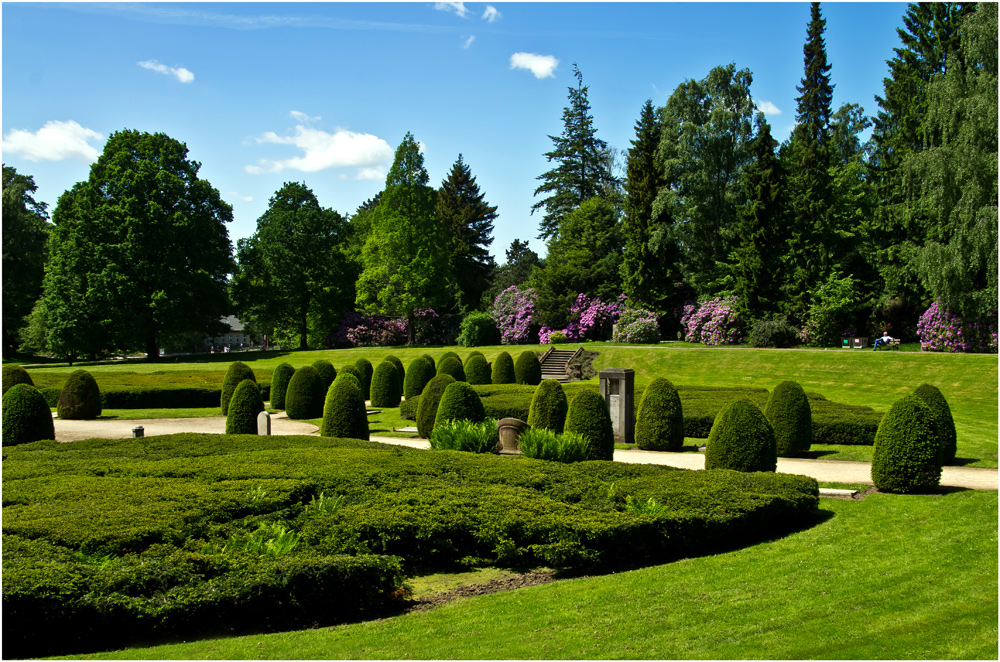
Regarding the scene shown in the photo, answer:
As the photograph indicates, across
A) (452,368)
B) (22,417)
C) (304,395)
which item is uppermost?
(452,368)

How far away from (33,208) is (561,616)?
69121mm

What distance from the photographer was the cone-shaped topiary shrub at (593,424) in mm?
12602

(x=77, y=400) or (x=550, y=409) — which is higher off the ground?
(x=550, y=409)

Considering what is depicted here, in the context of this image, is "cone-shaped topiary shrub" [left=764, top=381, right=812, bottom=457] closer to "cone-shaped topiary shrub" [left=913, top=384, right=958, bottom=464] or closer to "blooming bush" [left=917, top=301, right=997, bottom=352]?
"cone-shaped topiary shrub" [left=913, top=384, right=958, bottom=464]

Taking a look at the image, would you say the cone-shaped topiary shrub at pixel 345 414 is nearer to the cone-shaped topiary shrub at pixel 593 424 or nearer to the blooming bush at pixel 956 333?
the cone-shaped topiary shrub at pixel 593 424

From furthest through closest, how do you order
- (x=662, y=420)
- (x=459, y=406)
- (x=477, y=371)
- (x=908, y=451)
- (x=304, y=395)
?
1. (x=477, y=371)
2. (x=304, y=395)
3. (x=662, y=420)
4. (x=459, y=406)
5. (x=908, y=451)

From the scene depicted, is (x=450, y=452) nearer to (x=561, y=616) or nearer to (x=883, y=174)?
(x=561, y=616)

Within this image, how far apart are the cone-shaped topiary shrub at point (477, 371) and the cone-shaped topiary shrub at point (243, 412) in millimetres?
11781

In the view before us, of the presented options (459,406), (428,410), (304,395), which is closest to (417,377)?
(304,395)

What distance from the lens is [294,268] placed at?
52094mm

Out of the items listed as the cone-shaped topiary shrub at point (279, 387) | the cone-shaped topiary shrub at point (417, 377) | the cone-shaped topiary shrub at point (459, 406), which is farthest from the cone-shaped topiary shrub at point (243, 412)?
the cone-shaped topiary shrub at point (417, 377)

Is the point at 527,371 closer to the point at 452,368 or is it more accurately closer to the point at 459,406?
the point at 452,368

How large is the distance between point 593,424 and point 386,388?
12.7 m

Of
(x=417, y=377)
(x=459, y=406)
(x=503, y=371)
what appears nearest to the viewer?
(x=459, y=406)
